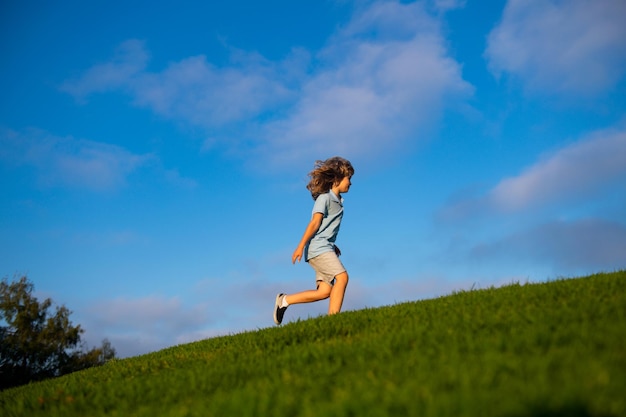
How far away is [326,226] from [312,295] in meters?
1.50

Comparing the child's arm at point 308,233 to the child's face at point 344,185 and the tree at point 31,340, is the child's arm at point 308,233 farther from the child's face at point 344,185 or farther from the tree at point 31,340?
the tree at point 31,340

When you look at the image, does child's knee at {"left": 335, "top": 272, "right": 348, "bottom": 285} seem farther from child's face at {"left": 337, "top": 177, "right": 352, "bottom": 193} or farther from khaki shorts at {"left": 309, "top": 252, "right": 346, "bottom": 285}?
child's face at {"left": 337, "top": 177, "right": 352, "bottom": 193}

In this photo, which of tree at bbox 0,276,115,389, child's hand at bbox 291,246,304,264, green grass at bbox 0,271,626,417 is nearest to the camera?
green grass at bbox 0,271,626,417

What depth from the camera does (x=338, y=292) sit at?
1091 cm

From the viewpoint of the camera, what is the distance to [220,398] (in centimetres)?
531

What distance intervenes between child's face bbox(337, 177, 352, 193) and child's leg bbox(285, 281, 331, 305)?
2.12m

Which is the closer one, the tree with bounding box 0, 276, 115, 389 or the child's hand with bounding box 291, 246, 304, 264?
the child's hand with bounding box 291, 246, 304, 264

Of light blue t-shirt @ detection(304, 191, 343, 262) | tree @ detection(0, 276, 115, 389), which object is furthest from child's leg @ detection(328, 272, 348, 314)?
tree @ detection(0, 276, 115, 389)

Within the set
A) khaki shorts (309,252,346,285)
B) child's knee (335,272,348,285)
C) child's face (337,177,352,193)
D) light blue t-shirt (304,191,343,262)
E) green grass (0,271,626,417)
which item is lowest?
green grass (0,271,626,417)

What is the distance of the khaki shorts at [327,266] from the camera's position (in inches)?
428

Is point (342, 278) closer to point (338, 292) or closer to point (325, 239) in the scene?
point (338, 292)

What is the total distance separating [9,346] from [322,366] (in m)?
38.6

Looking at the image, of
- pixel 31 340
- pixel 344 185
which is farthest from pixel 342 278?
pixel 31 340

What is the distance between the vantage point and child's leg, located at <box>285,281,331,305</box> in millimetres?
11055
